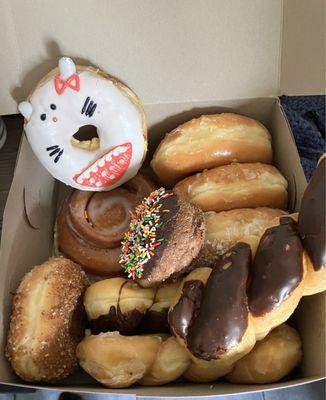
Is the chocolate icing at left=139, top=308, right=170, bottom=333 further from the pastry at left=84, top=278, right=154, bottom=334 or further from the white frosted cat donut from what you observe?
the white frosted cat donut

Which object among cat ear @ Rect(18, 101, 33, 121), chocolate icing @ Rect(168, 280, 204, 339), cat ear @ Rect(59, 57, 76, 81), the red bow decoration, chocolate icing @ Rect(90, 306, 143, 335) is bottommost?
chocolate icing @ Rect(90, 306, 143, 335)

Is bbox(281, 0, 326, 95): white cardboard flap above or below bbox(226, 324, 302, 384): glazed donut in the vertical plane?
above

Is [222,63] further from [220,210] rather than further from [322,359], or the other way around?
[322,359]

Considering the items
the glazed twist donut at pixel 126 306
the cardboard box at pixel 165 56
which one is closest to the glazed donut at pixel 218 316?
the glazed twist donut at pixel 126 306

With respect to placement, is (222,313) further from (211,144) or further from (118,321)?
(211,144)

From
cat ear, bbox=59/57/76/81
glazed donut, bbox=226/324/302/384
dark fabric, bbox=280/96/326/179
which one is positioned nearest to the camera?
glazed donut, bbox=226/324/302/384

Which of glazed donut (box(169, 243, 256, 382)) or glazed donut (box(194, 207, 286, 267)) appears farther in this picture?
glazed donut (box(194, 207, 286, 267))

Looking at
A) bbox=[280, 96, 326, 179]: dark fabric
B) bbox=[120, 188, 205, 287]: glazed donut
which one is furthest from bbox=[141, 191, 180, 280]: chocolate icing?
bbox=[280, 96, 326, 179]: dark fabric

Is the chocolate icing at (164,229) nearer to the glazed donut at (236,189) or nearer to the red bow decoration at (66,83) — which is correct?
the glazed donut at (236,189)
